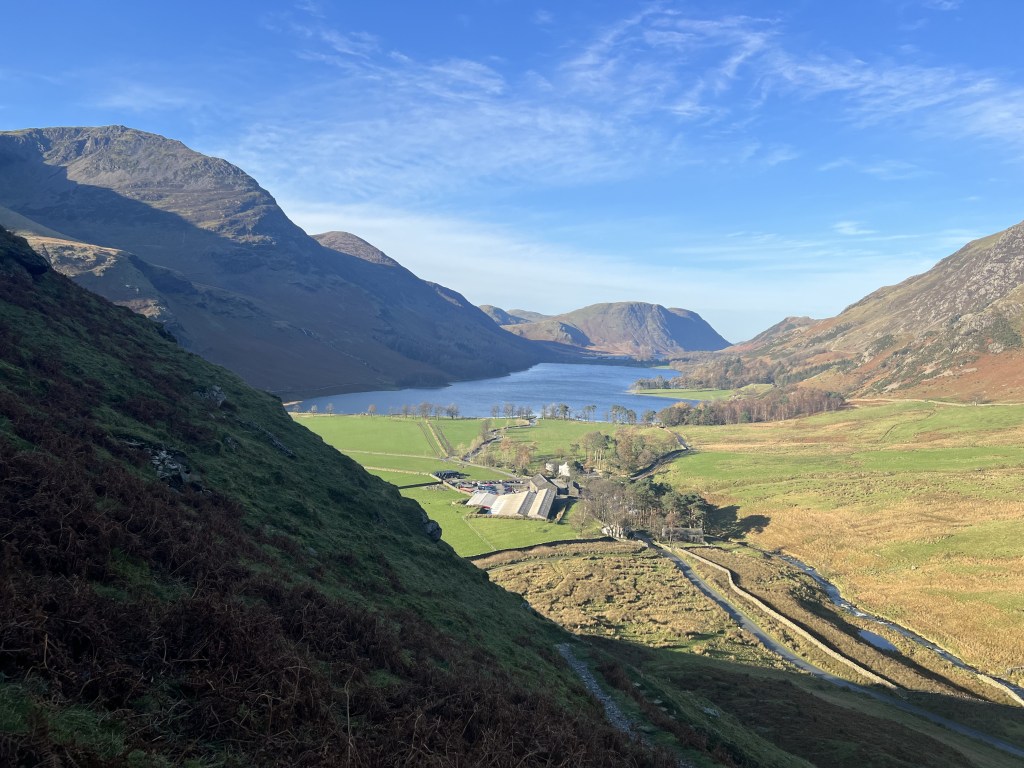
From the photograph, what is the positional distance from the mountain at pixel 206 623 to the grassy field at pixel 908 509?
57928 millimetres

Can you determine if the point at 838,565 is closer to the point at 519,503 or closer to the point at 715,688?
the point at 519,503

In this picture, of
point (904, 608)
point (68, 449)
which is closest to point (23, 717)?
point (68, 449)

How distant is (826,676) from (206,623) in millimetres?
52590

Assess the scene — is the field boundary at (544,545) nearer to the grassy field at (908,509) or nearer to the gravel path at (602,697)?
the grassy field at (908,509)

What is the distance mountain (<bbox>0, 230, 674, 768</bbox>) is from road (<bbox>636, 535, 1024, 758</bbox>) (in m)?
30.4

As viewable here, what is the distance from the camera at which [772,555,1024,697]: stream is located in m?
48.3

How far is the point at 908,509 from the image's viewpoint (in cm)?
8869

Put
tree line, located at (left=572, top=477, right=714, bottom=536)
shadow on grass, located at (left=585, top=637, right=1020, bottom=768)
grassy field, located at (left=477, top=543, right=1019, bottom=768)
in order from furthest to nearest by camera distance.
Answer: tree line, located at (left=572, top=477, right=714, bottom=536) < grassy field, located at (left=477, top=543, right=1019, bottom=768) < shadow on grass, located at (left=585, top=637, right=1020, bottom=768)

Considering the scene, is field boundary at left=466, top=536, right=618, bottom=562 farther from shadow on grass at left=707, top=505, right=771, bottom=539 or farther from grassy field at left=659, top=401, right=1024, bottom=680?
grassy field at left=659, top=401, right=1024, bottom=680

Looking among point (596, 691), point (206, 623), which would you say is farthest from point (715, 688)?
point (206, 623)

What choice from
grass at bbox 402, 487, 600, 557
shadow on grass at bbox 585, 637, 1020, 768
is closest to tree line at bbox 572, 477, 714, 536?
grass at bbox 402, 487, 600, 557

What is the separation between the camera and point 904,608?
62.5 meters

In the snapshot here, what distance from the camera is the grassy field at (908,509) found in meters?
59.9

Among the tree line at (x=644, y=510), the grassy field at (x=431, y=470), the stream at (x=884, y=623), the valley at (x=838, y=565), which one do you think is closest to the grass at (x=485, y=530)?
the grassy field at (x=431, y=470)
